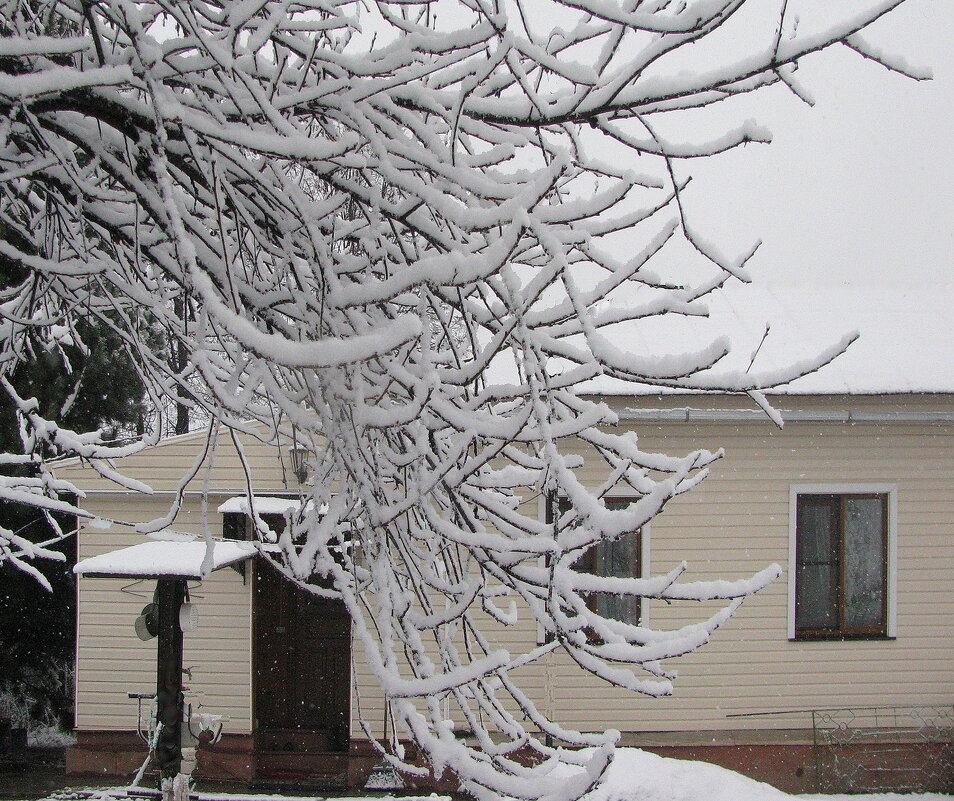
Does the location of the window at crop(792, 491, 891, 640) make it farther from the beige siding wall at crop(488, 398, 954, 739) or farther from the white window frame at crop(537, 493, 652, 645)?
the white window frame at crop(537, 493, 652, 645)

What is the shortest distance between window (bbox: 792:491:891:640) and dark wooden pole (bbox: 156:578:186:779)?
251 inches

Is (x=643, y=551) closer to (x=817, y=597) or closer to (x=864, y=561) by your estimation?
(x=817, y=597)

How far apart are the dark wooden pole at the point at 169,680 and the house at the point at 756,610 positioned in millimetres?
1618

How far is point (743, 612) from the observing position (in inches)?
343

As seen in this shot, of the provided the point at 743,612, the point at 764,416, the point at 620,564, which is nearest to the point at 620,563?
the point at 620,564

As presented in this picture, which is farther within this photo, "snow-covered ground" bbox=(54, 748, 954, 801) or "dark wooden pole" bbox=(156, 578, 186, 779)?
"dark wooden pole" bbox=(156, 578, 186, 779)

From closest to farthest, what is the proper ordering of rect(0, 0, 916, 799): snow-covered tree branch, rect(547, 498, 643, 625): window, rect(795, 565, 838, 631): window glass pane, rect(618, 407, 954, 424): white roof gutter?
rect(0, 0, 916, 799): snow-covered tree branch → rect(618, 407, 954, 424): white roof gutter → rect(547, 498, 643, 625): window → rect(795, 565, 838, 631): window glass pane

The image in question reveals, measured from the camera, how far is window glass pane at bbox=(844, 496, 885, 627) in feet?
29.5

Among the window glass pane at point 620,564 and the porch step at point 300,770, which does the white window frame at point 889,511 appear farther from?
the porch step at point 300,770

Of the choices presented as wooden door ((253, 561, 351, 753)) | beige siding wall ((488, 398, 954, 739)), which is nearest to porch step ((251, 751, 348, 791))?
wooden door ((253, 561, 351, 753))

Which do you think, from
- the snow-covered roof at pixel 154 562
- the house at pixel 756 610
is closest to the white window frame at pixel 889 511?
the house at pixel 756 610

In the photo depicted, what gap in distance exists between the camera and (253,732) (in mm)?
9070

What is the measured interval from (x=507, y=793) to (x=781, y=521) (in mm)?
7987

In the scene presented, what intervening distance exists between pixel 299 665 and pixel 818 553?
19.9 ft
